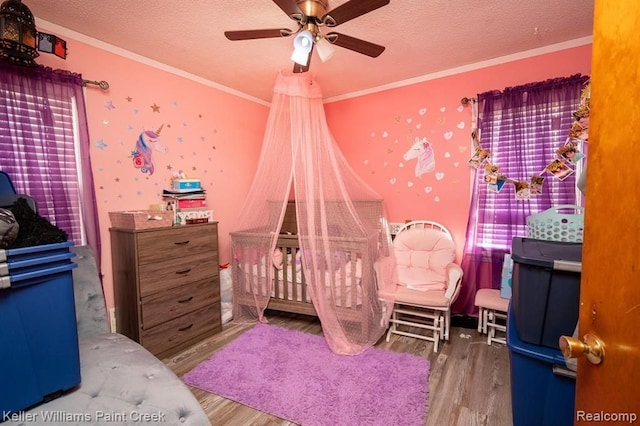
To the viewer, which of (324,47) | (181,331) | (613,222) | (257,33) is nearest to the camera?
(613,222)

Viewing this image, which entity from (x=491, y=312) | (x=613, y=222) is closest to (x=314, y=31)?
(x=613, y=222)

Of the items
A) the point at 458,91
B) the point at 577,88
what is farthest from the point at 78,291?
the point at 577,88

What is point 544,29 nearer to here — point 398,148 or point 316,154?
point 398,148

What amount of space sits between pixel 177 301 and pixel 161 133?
1.62 meters

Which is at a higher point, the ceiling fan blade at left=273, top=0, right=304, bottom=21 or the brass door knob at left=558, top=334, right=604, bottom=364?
the ceiling fan blade at left=273, top=0, right=304, bottom=21

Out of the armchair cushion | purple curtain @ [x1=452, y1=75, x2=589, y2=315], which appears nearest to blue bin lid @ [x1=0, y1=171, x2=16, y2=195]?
the armchair cushion

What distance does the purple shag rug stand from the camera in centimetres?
175

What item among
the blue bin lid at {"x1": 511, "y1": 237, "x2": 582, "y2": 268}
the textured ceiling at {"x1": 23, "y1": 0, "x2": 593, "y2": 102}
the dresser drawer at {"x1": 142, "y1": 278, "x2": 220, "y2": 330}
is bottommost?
the dresser drawer at {"x1": 142, "y1": 278, "x2": 220, "y2": 330}

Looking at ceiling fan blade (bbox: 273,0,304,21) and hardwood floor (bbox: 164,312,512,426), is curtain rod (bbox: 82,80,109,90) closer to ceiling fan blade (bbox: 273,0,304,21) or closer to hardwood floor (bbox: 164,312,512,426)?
ceiling fan blade (bbox: 273,0,304,21)

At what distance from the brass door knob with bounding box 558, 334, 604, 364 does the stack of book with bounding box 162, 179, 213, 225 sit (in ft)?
8.90

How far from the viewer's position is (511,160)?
2.73 meters

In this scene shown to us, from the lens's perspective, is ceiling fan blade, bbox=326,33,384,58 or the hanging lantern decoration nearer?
the hanging lantern decoration

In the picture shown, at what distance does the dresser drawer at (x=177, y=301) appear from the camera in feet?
7.55

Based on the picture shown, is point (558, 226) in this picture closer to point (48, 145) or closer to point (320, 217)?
point (320, 217)
